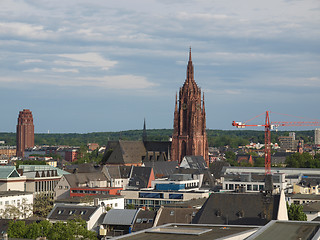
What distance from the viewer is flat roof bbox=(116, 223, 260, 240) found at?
60.2m

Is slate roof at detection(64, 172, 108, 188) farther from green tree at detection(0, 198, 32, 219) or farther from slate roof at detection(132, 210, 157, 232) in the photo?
slate roof at detection(132, 210, 157, 232)

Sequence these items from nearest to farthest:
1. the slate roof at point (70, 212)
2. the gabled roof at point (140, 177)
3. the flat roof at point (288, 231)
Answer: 1. the flat roof at point (288, 231)
2. the slate roof at point (70, 212)
3. the gabled roof at point (140, 177)

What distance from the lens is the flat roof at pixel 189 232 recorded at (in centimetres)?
6025

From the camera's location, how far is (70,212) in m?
108

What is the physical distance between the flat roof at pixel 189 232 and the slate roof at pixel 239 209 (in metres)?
18.0

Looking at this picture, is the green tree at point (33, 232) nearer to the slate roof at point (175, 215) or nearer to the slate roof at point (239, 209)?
the slate roof at point (175, 215)

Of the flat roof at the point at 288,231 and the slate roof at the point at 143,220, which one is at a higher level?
the flat roof at the point at 288,231

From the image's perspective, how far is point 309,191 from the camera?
570 feet

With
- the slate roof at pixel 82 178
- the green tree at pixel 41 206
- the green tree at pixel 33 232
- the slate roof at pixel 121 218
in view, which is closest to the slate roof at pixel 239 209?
the slate roof at pixel 121 218

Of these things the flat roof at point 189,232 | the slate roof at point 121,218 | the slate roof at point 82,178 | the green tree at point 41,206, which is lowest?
the green tree at point 41,206

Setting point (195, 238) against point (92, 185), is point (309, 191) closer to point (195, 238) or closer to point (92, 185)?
point (92, 185)

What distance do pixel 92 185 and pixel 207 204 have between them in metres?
87.3

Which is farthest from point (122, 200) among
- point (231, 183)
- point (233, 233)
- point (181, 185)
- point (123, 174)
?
point (233, 233)

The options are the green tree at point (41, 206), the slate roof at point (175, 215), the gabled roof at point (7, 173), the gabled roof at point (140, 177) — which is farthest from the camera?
the gabled roof at point (140, 177)
